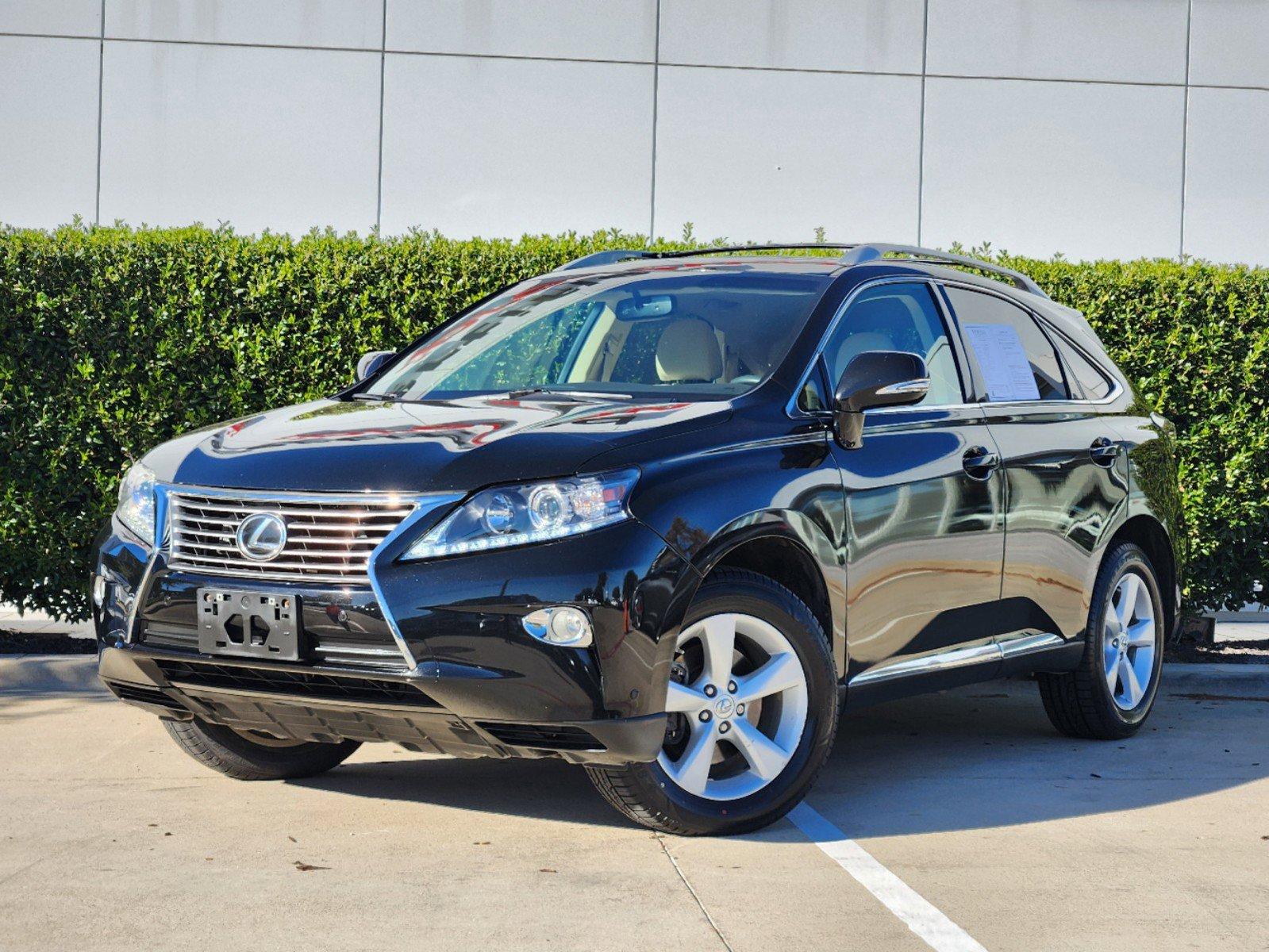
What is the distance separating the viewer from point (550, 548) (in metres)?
4.45

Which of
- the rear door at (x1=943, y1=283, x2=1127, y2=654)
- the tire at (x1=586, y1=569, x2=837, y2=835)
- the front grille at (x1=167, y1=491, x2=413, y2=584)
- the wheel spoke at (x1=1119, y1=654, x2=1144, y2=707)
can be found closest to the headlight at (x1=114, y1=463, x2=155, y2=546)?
the front grille at (x1=167, y1=491, x2=413, y2=584)

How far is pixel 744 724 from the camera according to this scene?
4953 millimetres

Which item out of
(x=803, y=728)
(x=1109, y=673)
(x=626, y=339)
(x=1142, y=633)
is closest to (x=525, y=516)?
(x=803, y=728)

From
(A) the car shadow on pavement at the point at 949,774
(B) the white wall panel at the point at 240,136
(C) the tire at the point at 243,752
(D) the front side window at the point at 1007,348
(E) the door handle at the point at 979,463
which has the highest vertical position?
(B) the white wall panel at the point at 240,136

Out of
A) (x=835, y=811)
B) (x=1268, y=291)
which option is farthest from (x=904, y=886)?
(x=1268, y=291)

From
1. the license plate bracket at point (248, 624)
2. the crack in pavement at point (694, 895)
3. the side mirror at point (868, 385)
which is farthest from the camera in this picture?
the side mirror at point (868, 385)

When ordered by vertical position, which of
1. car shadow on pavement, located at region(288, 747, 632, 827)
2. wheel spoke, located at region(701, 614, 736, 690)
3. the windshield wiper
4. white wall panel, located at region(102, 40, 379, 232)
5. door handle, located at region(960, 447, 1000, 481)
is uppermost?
white wall panel, located at region(102, 40, 379, 232)

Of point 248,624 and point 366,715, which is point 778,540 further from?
point 248,624

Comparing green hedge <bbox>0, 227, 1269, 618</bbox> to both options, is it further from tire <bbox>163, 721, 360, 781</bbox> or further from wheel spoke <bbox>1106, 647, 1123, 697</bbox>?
wheel spoke <bbox>1106, 647, 1123, 697</bbox>

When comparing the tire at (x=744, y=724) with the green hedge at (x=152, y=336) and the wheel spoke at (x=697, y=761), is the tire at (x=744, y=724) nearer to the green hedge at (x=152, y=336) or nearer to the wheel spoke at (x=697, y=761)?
the wheel spoke at (x=697, y=761)

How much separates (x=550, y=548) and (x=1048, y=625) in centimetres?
255

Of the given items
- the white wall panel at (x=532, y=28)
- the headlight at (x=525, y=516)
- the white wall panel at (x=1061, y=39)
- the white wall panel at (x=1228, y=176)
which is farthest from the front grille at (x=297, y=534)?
the white wall panel at (x=1228, y=176)

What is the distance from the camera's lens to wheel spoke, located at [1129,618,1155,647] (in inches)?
273

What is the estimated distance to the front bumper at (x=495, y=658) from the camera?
4.43m
